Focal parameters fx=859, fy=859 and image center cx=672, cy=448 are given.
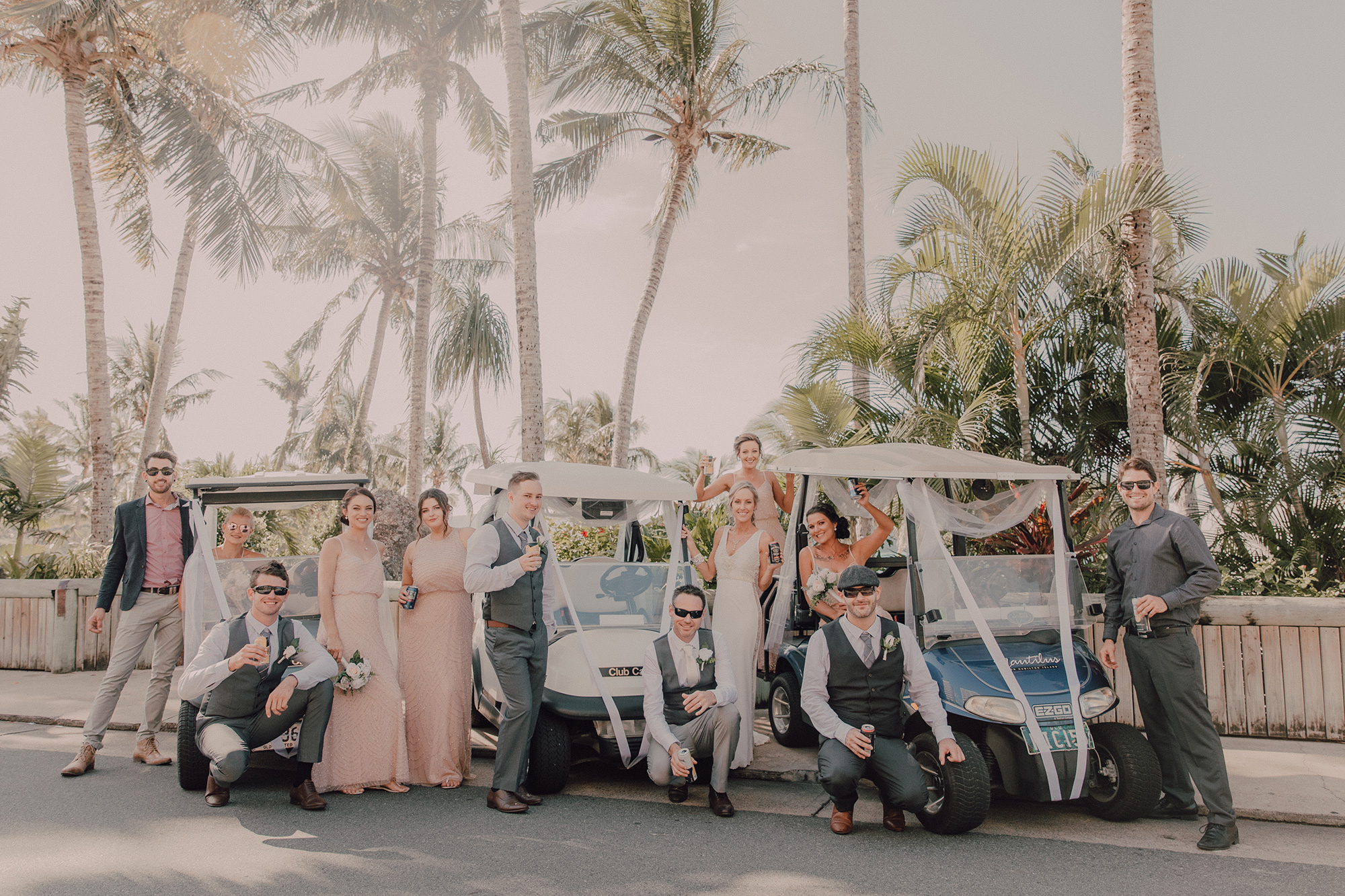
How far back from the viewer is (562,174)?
16.4 meters

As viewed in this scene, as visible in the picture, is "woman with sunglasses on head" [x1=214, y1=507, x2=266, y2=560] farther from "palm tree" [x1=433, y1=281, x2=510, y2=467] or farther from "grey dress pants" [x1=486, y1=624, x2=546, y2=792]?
"palm tree" [x1=433, y1=281, x2=510, y2=467]

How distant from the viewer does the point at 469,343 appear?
2755 centimetres

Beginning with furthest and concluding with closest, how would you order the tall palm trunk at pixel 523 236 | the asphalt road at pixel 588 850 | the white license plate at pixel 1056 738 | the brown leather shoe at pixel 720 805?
the tall palm trunk at pixel 523 236, the brown leather shoe at pixel 720 805, the white license plate at pixel 1056 738, the asphalt road at pixel 588 850

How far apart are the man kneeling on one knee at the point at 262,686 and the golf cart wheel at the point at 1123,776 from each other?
472 cm

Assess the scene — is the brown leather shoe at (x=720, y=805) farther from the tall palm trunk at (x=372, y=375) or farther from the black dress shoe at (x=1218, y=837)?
the tall palm trunk at (x=372, y=375)

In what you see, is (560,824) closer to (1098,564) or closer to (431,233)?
(1098,564)

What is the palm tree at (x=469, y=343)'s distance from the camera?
27547mm

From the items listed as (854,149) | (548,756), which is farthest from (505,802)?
(854,149)

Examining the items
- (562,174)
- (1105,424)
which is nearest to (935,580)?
(1105,424)

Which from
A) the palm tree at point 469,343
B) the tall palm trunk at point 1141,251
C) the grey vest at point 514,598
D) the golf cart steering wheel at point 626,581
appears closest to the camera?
the grey vest at point 514,598

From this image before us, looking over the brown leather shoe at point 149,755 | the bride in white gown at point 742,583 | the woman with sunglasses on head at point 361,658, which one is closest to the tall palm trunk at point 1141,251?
the bride in white gown at point 742,583

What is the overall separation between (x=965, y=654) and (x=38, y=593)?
1108cm

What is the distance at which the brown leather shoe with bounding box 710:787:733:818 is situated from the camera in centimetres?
521

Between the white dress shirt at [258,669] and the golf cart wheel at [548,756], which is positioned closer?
the white dress shirt at [258,669]
